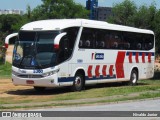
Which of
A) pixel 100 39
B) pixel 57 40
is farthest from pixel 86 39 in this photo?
pixel 57 40

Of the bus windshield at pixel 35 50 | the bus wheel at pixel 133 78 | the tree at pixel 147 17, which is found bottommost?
the bus wheel at pixel 133 78

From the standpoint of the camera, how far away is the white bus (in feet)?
66.9

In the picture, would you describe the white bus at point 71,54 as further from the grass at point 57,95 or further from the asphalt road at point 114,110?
the asphalt road at point 114,110

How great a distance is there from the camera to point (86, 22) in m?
22.8

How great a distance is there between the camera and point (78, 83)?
22.2 metres

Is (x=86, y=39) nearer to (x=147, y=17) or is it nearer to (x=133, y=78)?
(x=133, y=78)

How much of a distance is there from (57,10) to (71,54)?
38131 mm

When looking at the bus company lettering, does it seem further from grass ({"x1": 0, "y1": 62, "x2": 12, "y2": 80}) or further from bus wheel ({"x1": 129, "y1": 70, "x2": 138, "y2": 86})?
grass ({"x1": 0, "y1": 62, "x2": 12, "y2": 80})

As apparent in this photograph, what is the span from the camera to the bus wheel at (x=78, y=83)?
72.2 feet

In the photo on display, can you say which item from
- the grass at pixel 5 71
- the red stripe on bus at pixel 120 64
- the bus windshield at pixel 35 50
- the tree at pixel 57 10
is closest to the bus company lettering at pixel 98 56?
the red stripe on bus at pixel 120 64

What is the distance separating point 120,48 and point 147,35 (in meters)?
3.53

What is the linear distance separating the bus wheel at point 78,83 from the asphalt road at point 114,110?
13.7 feet

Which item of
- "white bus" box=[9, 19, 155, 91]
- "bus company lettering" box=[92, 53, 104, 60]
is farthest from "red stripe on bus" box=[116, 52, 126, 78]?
"bus company lettering" box=[92, 53, 104, 60]

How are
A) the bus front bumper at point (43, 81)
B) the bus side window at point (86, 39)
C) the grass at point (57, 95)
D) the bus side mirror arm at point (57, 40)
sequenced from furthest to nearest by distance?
the bus side window at point (86, 39) → the bus front bumper at point (43, 81) → the bus side mirror arm at point (57, 40) → the grass at point (57, 95)
